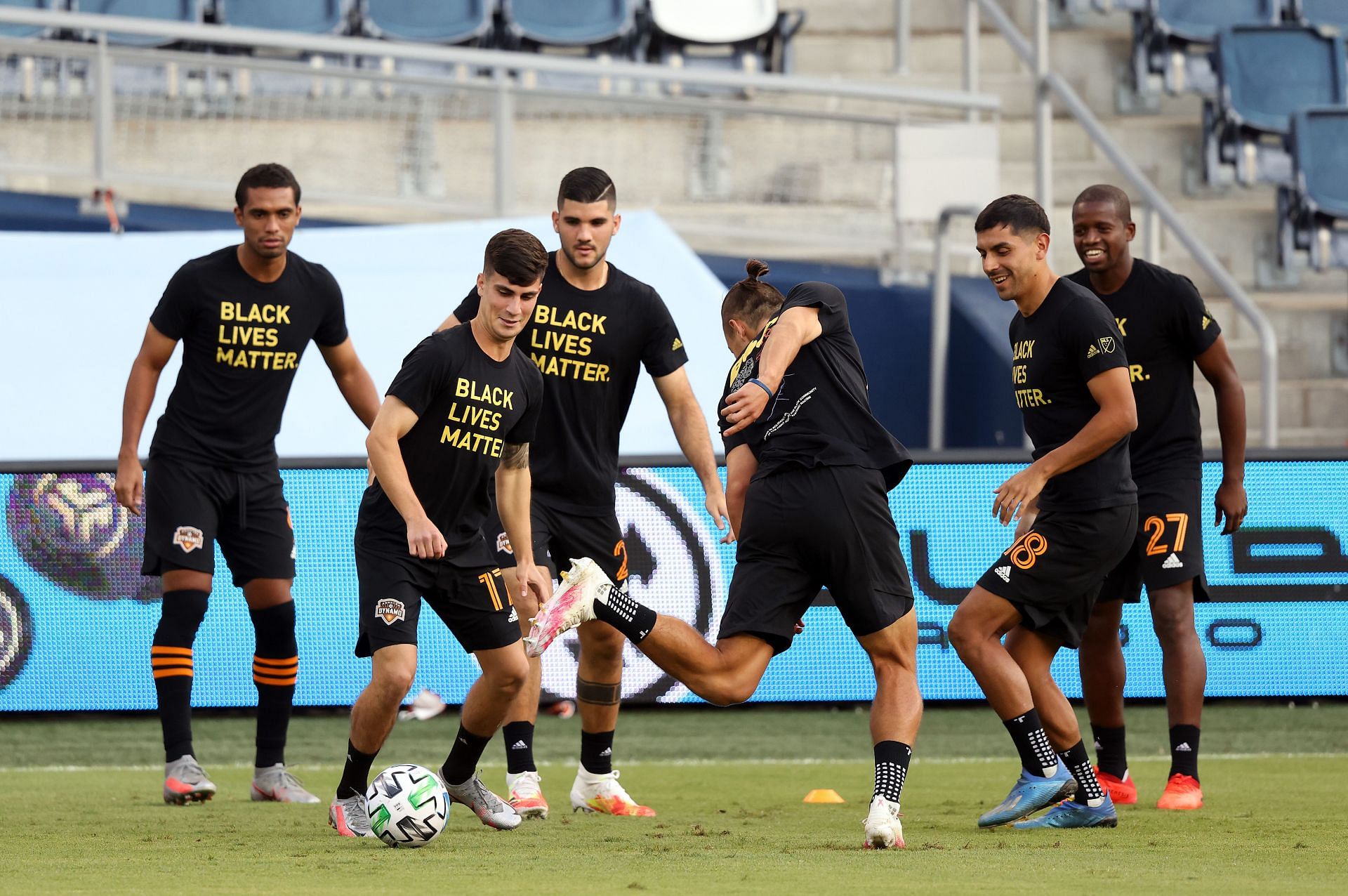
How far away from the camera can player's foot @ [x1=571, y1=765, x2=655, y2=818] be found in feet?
20.5

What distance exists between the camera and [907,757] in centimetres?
517

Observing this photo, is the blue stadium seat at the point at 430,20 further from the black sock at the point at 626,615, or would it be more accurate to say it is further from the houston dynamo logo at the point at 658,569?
the black sock at the point at 626,615

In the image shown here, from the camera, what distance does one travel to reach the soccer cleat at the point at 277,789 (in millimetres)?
6617

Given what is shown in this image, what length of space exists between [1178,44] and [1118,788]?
10416 millimetres

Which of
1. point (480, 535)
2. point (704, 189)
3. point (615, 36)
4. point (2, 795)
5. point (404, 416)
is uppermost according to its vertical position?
point (615, 36)

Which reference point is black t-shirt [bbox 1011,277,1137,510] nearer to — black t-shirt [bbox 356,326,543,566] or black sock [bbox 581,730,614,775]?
black t-shirt [bbox 356,326,543,566]

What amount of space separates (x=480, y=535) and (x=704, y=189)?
7.13 metres

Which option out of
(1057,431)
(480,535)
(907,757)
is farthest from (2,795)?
(1057,431)

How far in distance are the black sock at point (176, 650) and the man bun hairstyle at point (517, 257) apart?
2.15 meters

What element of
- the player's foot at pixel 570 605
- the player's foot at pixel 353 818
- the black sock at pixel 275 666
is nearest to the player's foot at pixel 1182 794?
the player's foot at pixel 570 605

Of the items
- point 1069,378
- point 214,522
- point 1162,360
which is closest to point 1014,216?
point 1069,378

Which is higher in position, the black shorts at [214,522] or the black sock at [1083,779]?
the black shorts at [214,522]

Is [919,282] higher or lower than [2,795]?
higher

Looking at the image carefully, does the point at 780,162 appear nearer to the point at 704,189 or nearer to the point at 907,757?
the point at 704,189
